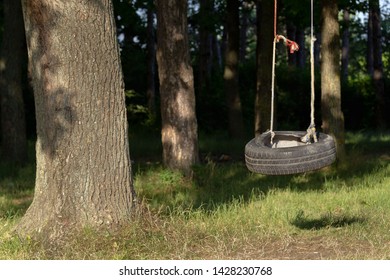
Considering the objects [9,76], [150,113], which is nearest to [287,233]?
[9,76]

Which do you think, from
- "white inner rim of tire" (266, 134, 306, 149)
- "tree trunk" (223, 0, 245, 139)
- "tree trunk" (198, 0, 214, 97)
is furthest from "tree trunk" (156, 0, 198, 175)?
"tree trunk" (198, 0, 214, 97)

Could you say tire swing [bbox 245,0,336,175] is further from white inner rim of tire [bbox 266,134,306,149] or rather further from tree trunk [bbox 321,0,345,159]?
tree trunk [bbox 321,0,345,159]

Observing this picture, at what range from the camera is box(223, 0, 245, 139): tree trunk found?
2270cm

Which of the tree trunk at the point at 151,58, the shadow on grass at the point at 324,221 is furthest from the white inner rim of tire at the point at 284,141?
the tree trunk at the point at 151,58

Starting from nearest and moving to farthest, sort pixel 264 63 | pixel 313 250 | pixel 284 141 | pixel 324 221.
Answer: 1. pixel 313 250
2. pixel 284 141
3. pixel 324 221
4. pixel 264 63

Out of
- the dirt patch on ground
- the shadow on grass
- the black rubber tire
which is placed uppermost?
the black rubber tire

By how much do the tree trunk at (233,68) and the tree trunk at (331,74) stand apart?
6.96m

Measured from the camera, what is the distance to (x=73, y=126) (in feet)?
29.1

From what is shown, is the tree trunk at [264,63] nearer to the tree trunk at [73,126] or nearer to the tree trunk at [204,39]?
the tree trunk at [204,39]

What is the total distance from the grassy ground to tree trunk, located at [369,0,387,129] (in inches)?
516

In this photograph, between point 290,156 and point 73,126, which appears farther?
point 73,126

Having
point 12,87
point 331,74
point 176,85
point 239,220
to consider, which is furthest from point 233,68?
point 239,220

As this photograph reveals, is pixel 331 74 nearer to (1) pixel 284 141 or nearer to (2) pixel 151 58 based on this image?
(1) pixel 284 141

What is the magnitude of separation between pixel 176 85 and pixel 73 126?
6.41 m
